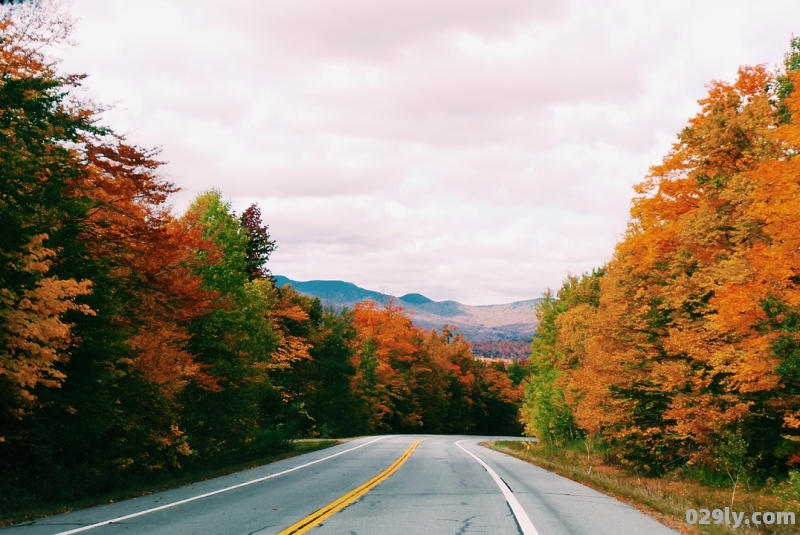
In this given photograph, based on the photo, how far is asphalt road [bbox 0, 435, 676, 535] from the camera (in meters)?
9.59

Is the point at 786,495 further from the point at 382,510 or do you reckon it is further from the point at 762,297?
the point at 382,510

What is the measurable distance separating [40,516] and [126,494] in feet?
10.7

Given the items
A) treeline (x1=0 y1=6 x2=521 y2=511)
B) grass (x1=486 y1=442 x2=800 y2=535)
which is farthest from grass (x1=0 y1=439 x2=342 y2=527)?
grass (x1=486 y1=442 x2=800 y2=535)

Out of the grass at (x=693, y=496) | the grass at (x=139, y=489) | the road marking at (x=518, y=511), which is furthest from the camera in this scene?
the grass at (x=139, y=489)

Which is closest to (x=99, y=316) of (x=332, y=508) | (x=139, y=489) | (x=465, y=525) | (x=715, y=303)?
(x=139, y=489)

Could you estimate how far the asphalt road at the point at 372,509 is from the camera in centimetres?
959

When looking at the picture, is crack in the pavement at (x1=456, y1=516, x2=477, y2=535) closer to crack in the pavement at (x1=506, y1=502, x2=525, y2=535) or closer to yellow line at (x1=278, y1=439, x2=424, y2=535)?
crack in the pavement at (x1=506, y1=502, x2=525, y2=535)

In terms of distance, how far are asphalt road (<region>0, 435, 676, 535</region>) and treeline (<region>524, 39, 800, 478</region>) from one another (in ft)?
18.8

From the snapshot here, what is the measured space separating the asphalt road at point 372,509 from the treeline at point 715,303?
572 cm

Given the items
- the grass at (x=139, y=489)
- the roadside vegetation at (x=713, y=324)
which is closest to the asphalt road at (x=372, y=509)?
the grass at (x=139, y=489)

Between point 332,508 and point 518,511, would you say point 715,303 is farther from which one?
point 332,508

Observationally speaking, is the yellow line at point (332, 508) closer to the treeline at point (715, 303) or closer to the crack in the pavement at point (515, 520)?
the crack in the pavement at point (515, 520)

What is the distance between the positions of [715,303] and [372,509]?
1144 cm

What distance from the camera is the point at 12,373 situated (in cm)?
1127
